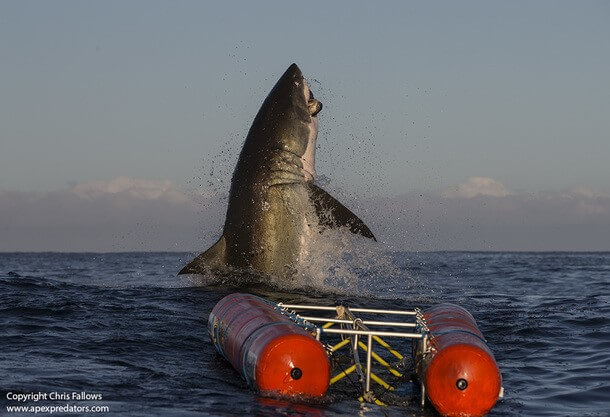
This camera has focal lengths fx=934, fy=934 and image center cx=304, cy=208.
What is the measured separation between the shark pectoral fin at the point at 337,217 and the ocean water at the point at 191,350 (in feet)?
4.32

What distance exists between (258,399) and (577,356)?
625 centimetres

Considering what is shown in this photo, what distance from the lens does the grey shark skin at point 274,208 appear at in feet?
57.5

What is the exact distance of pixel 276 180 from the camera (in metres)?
17.9

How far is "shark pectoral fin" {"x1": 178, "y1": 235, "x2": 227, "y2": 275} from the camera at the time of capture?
56.6 ft

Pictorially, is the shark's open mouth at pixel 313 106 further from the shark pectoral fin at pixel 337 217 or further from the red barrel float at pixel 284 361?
the red barrel float at pixel 284 361

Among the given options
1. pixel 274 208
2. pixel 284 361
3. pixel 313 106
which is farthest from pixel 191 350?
pixel 313 106

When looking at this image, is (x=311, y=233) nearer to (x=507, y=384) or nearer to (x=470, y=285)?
(x=507, y=384)

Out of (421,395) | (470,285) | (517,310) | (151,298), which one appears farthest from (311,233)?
(470,285)

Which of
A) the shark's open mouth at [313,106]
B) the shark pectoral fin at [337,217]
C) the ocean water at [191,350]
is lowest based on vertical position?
the ocean water at [191,350]

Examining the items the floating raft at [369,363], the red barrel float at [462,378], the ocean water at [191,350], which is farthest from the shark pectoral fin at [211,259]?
the red barrel float at [462,378]

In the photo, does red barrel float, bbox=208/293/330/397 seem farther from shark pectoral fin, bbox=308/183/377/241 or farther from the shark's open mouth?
the shark's open mouth

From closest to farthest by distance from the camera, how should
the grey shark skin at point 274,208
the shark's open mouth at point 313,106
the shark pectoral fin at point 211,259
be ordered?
the shark pectoral fin at point 211,259 → the grey shark skin at point 274,208 → the shark's open mouth at point 313,106

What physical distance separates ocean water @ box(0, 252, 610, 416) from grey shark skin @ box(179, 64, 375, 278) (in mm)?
662

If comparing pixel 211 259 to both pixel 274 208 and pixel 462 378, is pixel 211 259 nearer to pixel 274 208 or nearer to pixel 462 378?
pixel 274 208
